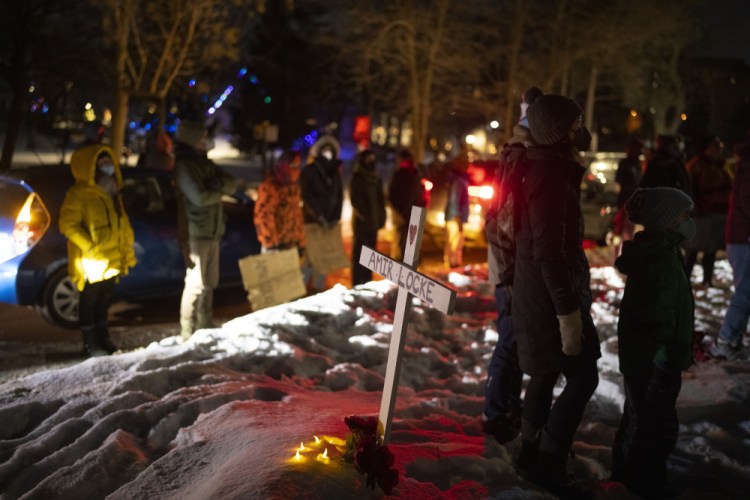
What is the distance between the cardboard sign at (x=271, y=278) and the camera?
809cm

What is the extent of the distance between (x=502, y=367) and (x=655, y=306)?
1.16 meters

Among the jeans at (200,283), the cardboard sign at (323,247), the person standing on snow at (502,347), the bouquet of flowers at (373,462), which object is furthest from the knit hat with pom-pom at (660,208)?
the cardboard sign at (323,247)

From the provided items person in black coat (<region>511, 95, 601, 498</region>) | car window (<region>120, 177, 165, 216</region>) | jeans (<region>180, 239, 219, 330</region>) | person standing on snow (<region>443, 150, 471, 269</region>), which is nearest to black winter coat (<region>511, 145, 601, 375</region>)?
person in black coat (<region>511, 95, 601, 498</region>)

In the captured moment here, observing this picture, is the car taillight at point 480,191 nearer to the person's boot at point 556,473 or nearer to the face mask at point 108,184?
the face mask at point 108,184

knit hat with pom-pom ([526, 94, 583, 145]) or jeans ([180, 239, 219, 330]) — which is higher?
knit hat with pom-pom ([526, 94, 583, 145])

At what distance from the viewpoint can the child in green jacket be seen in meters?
4.23

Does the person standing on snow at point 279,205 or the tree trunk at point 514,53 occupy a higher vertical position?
the tree trunk at point 514,53

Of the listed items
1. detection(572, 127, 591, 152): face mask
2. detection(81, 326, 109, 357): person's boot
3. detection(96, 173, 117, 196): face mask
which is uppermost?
detection(572, 127, 591, 152): face mask

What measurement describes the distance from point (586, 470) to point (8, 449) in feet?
11.3

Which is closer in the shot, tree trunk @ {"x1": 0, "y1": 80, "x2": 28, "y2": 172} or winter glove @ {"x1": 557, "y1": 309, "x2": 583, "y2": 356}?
winter glove @ {"x1": 557, "y1": 309, "x2": 583, "y2": 356}

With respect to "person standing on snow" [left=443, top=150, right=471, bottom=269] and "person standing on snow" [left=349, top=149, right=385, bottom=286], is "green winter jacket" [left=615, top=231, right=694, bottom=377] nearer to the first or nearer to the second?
"person standing on snow" [left=349, top=149, right=385, bottom=286]

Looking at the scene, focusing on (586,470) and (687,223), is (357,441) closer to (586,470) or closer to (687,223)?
(586,470)

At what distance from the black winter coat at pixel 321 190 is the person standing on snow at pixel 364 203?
0.95 ft

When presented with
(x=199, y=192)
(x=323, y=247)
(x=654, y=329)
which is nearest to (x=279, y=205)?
(x=323, y=247)
